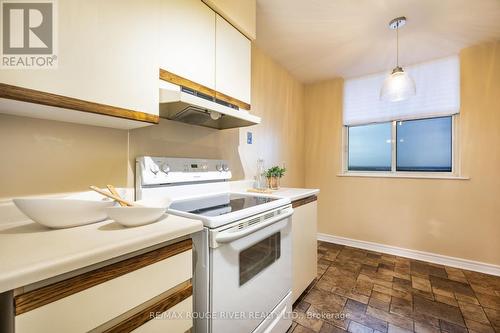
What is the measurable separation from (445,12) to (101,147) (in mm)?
2648

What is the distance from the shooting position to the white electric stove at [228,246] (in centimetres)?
94

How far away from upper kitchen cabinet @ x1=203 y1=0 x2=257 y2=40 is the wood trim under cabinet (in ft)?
1.69

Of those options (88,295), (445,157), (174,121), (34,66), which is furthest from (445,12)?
(88,295)

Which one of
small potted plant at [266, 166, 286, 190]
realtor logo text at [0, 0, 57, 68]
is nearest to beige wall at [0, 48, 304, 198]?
small potted plant at [266, 166, 286, 190]

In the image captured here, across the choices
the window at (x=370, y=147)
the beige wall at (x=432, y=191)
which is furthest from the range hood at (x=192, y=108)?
the window at (x=370, y=147)

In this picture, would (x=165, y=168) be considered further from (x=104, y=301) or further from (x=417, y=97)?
(x=417, y=97)

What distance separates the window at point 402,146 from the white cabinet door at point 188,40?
2.45 m

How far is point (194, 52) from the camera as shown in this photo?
1.25 meters

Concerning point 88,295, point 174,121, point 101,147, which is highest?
point 174,121

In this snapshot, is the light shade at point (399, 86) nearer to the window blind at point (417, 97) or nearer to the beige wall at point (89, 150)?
the window blind at point (417, 97)

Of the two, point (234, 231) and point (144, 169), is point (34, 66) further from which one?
point (234, 231)

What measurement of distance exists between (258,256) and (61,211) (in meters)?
0.91

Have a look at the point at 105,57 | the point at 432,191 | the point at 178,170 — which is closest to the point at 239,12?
the point at 105,57

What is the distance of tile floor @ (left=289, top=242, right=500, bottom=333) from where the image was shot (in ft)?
5.00
